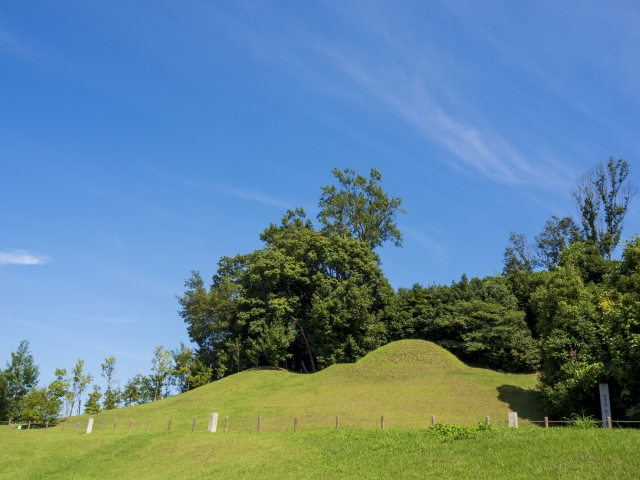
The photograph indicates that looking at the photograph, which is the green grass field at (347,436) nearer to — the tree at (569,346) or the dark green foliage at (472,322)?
the tree at (569,346)

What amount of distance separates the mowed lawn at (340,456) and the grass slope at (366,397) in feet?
24.0

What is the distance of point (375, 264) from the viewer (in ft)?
175

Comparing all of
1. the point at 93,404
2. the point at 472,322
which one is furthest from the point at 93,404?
the point at 472,322

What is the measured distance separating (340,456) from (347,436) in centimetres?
317

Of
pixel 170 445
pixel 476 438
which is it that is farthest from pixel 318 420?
pixel 476 438

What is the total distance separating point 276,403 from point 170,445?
46.7ft

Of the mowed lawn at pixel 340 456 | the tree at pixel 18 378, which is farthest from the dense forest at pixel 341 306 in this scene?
the mowed lawn at pixel 340 456

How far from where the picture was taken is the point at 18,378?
47719mm

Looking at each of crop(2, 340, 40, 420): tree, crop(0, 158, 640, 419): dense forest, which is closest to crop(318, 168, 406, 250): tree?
crop(0, 158, 640, 419): dense forest

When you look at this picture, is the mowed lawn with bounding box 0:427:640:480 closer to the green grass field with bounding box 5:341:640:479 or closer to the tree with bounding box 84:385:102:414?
the green grass field with bounding box 5:341:640:479

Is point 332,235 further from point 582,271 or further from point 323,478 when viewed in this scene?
point 323,478

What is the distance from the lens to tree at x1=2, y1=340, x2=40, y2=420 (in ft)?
155

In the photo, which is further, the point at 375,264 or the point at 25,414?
the point at 375,264

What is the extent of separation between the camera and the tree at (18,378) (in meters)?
47.2
